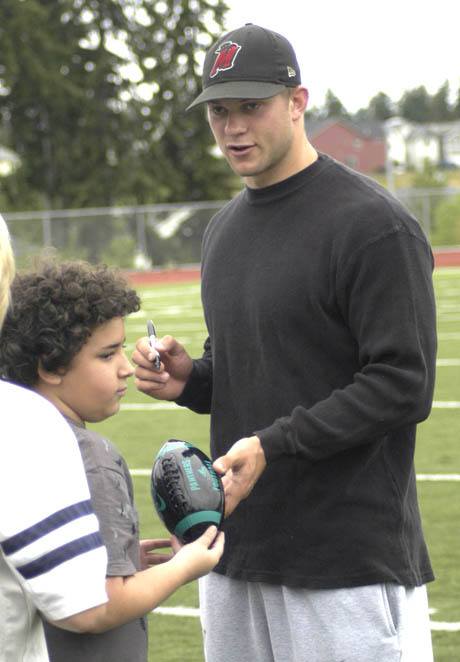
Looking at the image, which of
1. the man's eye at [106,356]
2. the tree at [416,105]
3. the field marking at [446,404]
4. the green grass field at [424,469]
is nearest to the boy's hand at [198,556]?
the man's eye at [106,356]

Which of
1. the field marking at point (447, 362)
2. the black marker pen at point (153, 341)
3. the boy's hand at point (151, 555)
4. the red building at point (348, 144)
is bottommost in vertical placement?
the red building at point (348, 144)

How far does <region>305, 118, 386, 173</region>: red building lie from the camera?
9750cm

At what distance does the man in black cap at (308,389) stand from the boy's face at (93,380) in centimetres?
32

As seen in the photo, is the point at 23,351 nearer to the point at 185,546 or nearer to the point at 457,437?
the point at 185,546

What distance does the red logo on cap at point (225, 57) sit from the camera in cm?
332

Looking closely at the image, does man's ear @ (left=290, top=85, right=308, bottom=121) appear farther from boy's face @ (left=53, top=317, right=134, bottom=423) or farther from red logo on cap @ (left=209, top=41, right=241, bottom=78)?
boy's face @ (left=53, top=317, right=134, bottom=423)

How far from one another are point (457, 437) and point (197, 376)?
6410 millimetres

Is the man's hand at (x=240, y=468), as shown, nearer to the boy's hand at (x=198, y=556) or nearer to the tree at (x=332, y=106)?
the boy's hand at (x=198, y=556)

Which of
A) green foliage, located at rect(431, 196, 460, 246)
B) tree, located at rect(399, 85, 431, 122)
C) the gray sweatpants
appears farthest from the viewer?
tree, located at rect(399, 85, 431, 122)

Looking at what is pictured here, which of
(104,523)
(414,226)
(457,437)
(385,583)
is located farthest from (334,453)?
(457,437)

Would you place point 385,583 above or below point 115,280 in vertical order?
below

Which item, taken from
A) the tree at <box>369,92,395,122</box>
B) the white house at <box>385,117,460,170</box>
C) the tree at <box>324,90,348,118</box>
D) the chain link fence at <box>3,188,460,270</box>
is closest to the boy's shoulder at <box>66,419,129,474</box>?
the chain link fence at <box>3,188,460,270</box>

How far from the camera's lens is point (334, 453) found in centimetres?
314

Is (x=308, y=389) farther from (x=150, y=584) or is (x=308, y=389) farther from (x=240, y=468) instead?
(x=150, y=584)
